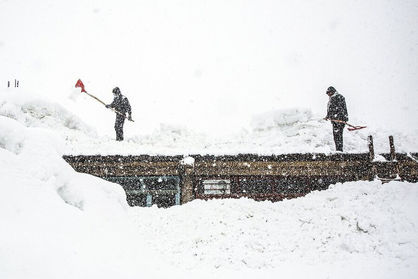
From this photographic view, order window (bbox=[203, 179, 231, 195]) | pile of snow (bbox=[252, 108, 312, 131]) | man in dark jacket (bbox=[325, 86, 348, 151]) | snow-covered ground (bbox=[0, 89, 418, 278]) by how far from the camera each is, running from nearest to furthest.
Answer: snow-covered ground (bbox=[0, 89, 418, 278])
window (bbox=[203, 179, 231, 195])
man in dark jacket (bbox=[325, 86, 348, 151])
pile of snow (bbox=[252, 108, 312, 131])

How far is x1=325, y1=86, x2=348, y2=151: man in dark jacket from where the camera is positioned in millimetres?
11366

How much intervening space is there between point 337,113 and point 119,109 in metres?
8.68

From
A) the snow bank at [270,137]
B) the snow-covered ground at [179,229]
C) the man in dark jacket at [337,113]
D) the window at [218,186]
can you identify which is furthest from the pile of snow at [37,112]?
the man in dark jacket at [337,113]

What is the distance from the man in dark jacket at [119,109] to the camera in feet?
45.5

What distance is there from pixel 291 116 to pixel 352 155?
7948 mm

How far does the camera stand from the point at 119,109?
14.1m

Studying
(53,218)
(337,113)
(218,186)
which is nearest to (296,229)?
(218,186)

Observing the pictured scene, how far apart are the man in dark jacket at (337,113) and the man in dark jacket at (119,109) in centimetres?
812

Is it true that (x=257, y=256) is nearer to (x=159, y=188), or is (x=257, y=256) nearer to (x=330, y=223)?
(x=330, y=223)

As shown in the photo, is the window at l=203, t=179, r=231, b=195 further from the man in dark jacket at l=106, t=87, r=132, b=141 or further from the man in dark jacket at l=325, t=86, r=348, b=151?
the man in dark jacket at l=106, t=87, r=132, b=141

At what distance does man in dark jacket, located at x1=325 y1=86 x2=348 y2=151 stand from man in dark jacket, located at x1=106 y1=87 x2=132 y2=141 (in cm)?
812

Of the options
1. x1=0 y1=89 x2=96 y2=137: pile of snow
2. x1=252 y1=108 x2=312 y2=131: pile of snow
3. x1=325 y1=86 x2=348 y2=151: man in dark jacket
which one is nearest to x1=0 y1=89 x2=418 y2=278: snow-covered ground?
x1=325 y1=86 x2=348 y2=151: man in dark jacket

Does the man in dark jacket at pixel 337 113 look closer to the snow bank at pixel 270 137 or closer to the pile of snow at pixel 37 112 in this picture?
the snow bank at pixel 270 137

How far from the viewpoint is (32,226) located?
2.49 metres
